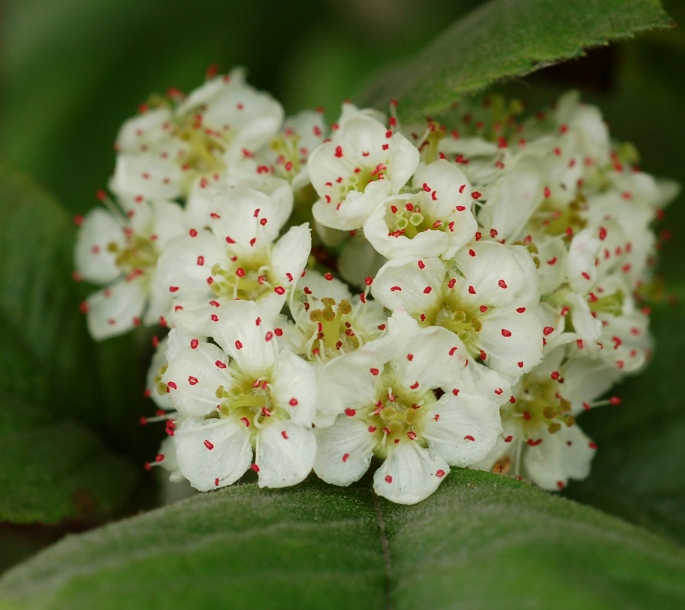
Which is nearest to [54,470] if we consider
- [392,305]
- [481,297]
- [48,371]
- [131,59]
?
[48,371]

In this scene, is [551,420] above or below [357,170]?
below

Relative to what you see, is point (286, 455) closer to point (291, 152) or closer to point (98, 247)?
point (291, 152)

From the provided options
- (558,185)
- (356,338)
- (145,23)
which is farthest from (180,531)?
(145,23)

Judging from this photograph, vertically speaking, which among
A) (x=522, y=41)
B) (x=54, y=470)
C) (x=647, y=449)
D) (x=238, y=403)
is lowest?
(x=647, y=449)

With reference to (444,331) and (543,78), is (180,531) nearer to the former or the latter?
(444,331)

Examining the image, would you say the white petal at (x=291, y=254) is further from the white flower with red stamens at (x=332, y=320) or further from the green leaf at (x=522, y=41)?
the green leaf at (x=522, y=41)

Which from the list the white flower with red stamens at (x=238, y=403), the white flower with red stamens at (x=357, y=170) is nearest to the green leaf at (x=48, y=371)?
the white flower with red stamens at (x=238, y=403)
